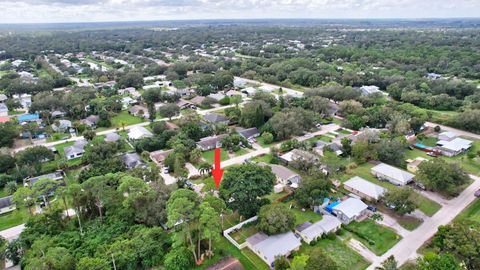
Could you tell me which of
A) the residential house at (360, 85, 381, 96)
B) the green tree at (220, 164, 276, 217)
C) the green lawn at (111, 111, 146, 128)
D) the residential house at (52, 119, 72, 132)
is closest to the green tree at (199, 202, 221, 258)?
the green tree at (220, 164, 276, 217)

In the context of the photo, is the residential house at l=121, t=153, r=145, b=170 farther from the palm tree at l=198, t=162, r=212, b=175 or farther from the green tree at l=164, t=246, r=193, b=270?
the green tree at l=164, t=246, r=193, b=270

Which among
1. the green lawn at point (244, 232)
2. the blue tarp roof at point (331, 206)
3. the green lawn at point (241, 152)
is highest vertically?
the blue tarp roof at point (331, 206)

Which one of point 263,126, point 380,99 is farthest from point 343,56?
point 263,126

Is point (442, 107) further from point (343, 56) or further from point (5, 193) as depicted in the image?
point (5, 193)

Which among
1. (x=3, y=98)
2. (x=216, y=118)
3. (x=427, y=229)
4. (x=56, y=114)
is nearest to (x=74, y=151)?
(x=56, y=114)

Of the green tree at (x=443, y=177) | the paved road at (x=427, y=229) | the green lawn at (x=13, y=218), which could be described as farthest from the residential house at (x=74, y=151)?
the green tree at (x=443, y=177)

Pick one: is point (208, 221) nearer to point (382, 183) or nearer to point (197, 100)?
point (382, 183)

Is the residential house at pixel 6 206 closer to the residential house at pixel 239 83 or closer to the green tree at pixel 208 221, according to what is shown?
the green tree at pixel 208 221
